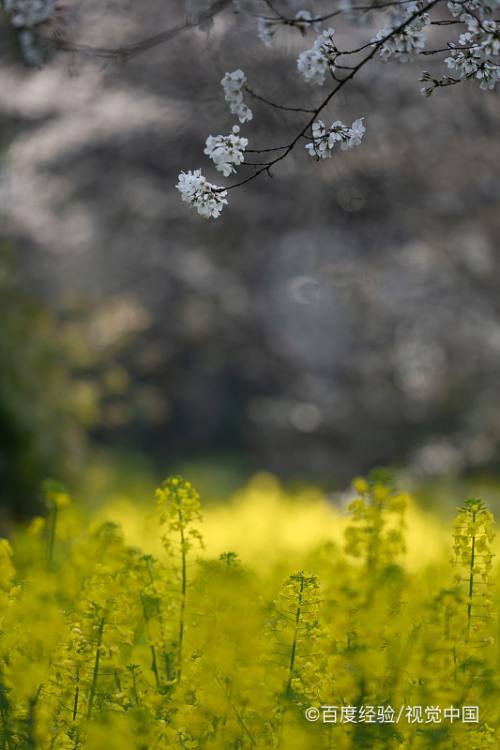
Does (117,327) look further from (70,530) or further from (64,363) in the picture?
(70,530)

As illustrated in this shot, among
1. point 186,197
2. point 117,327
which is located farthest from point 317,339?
point 186,197

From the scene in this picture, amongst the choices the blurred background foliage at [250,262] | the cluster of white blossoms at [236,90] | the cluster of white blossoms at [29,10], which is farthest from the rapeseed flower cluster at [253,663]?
the blurred background foliage at [250,262]

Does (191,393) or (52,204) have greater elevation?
(191,393)

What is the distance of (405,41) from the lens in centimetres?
216

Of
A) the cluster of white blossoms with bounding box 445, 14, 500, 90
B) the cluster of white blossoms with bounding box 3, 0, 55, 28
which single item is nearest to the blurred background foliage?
the cluster of white blossoms with bounding box 3, 0, 55, 28

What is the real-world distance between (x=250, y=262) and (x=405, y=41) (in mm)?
6925

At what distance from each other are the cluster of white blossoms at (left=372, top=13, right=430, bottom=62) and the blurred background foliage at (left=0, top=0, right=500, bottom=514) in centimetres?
A: 76

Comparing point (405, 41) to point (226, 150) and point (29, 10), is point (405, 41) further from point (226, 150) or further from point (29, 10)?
point (29, 10)

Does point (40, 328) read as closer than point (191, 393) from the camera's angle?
Yes

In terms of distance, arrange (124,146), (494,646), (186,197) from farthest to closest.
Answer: (124,146) < (494,646) < (186,197)

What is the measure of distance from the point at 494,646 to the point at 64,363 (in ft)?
19.1

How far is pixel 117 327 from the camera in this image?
8.15m

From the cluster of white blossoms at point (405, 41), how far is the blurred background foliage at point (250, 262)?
2.51 feet

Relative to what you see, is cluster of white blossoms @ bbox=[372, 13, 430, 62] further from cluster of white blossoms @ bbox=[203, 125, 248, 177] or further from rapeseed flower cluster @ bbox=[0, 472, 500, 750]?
rapeseed flower cluster @ bbox=[0, 472, 500, 750]
